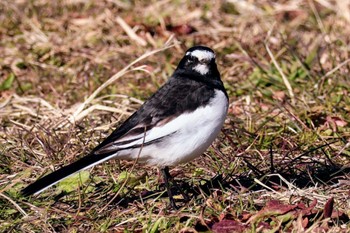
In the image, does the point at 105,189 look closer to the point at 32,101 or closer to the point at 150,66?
the point at 32,101

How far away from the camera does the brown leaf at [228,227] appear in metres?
3.91

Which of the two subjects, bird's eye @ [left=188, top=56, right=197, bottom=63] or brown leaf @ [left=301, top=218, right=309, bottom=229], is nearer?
brown leaf @ [left=301, top=218, right=309, bottom=229]

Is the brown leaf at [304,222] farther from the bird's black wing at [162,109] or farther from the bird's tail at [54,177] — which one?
the bird's tail at [54,177]

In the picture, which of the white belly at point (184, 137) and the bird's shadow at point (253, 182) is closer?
the white belly at point (184, 137)

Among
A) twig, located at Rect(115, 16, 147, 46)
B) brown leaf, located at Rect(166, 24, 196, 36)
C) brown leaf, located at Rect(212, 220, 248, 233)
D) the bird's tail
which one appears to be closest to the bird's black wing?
the bird's tail

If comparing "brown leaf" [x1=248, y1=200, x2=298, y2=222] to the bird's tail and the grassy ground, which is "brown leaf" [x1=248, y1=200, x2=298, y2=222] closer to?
the grassy ground

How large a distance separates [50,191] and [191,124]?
3.05ft

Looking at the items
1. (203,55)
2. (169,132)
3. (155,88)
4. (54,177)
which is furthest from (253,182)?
(155,88)

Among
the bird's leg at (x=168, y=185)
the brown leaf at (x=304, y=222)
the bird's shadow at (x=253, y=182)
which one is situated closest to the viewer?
the brown leaf at (x=304, y=222)

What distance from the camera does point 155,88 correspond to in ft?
21.8

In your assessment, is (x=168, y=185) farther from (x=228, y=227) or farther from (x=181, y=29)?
(x=181, y=29)

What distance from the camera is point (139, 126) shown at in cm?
432

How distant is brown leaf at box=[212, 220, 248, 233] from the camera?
3.91 metres

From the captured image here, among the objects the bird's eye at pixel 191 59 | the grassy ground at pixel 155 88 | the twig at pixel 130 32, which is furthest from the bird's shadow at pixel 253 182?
the twig at pixel 130 32
